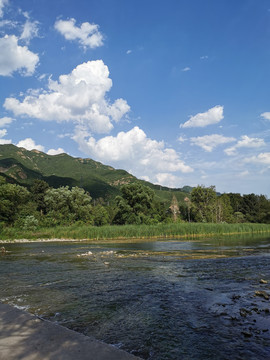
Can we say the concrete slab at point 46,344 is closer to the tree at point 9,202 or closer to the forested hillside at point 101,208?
the forested hillside at point 101,208

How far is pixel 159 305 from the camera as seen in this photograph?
7.57m

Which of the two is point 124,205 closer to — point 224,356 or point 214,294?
point 214,294

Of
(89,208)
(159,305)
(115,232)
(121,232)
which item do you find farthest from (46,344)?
(89,208)

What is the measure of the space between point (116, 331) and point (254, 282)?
22.5ft

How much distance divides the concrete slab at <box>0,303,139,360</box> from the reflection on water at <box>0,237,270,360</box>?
3.23 ft

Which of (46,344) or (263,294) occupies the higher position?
(46,344)

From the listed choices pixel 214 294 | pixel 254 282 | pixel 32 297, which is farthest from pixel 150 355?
pixel 254 282

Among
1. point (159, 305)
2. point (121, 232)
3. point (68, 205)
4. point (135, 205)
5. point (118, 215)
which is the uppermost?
point (68, 205)

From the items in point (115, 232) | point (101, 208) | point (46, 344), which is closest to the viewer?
point (46, 344)

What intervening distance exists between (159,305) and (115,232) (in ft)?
102

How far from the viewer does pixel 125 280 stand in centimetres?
1079

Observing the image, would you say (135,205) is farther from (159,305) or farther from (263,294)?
(159,305)

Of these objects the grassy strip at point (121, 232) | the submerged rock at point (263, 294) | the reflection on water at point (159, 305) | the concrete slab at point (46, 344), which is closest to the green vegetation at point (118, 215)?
the grassy strip at point (121, 232)

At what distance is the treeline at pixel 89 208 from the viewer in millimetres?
50469
